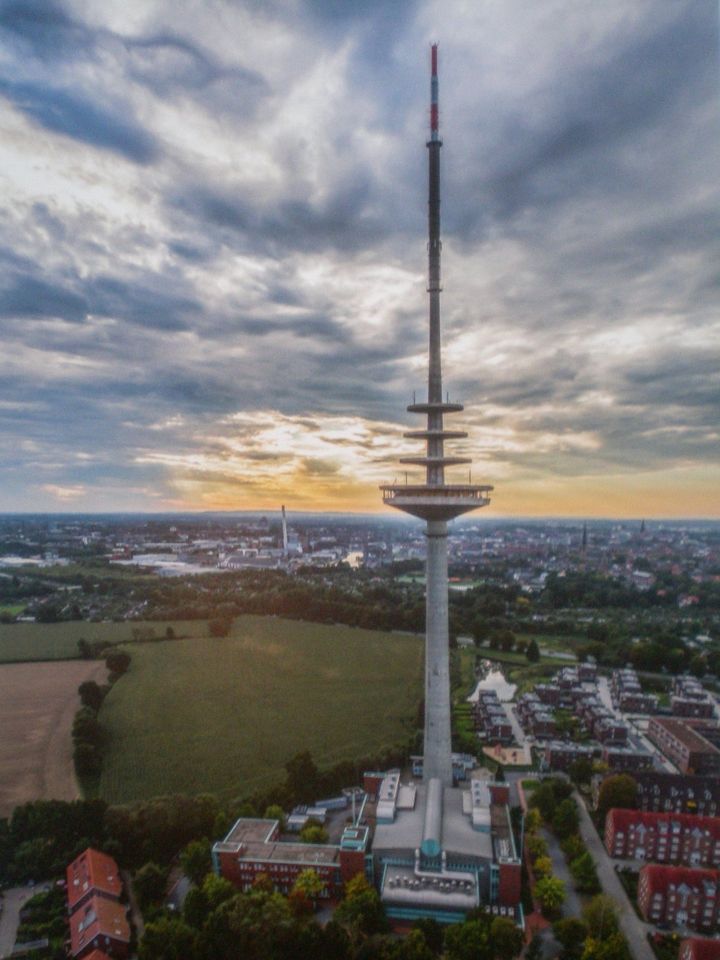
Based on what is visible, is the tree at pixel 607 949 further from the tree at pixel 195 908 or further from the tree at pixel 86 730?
the tree at pixel 86 730

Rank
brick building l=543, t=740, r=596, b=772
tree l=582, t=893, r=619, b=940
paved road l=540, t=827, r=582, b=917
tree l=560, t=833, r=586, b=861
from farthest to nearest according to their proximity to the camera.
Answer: brick building l=543, t=740, r=596, b=772 → tree l=560, t=833, r=586, b=861 → paved road l=540, t=827, r=582, b=917 → tree l=582, t=893, r=619, b=940

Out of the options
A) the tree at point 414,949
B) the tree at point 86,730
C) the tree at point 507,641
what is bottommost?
the tree at point 414,949

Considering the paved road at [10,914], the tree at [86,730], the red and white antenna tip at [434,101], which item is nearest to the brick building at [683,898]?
the paved road at [10,914]

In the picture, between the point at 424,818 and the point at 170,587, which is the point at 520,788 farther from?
the point at 170,587

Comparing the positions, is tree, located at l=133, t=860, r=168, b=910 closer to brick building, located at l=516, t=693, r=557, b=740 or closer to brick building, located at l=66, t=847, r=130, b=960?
brick building, located at l=66, t=847, r=130, b=960

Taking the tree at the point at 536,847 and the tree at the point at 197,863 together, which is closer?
the tree at the point at 197,863

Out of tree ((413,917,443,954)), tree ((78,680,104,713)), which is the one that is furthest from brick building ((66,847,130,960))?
tree ((78,680,104,713))

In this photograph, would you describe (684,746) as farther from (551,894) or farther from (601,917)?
(601,917)
